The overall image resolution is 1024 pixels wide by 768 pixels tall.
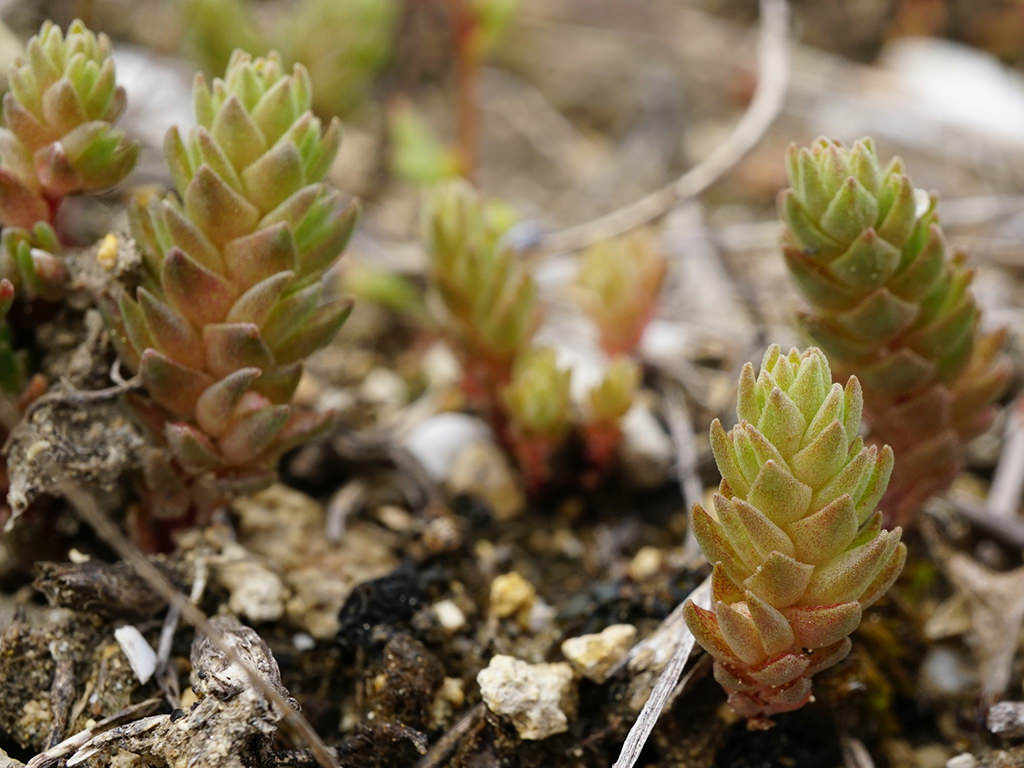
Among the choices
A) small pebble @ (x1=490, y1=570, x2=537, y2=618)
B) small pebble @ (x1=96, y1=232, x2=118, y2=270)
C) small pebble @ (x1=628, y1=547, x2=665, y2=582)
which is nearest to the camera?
small pebble @ (x1=96, y1=232, x2=118, y2=270)

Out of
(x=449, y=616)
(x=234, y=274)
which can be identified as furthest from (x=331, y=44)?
(x=449, y=616)

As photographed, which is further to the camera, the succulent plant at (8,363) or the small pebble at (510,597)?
the small pebble at (510,597)

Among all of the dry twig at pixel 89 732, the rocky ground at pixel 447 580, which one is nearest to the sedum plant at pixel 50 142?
the rocky ground at pixel 447 580

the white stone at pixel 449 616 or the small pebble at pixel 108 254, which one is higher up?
the small pebble at pixel 108 254

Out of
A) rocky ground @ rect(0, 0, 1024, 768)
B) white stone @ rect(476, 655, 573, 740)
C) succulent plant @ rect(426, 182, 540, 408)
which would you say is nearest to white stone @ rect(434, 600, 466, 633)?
rocky ground @ rect(0, 0, 1024, 768)

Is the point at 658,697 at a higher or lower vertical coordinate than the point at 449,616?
higher

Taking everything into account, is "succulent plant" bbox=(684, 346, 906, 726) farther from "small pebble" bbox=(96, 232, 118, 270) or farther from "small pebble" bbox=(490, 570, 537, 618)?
"small pebble" bbox=(96, 232, 118, 270)

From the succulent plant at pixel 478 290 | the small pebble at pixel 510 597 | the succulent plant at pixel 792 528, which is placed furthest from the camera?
the succulent plant at pixel 478 290

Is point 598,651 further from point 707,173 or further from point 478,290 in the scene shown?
point 707,173

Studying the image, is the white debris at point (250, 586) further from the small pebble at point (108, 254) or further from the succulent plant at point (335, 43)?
the succulent plant at point (335, 43)
